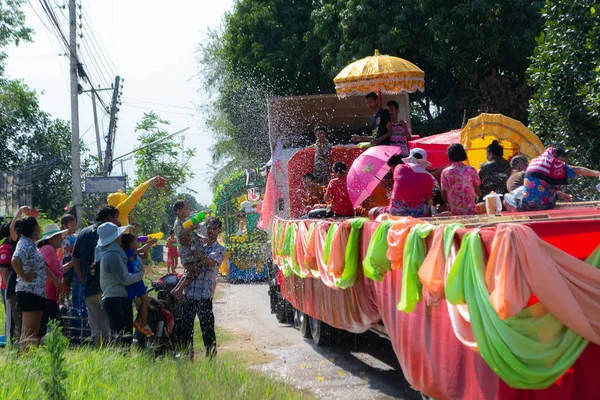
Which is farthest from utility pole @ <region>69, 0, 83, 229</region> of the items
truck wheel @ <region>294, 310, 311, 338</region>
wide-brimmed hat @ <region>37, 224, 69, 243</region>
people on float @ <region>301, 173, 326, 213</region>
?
wide-brimmed hat @ <region>37, 224, 69, 243</region>

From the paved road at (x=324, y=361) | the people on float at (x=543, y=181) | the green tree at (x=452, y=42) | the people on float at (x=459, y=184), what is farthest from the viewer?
the green tree at (x=452, y=42)

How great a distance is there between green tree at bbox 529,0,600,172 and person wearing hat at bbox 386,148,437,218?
492 centimetres

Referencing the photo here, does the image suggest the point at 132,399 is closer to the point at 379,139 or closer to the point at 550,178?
the point at 550,178

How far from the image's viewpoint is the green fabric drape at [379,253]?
661cm

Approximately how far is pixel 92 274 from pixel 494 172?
527cm

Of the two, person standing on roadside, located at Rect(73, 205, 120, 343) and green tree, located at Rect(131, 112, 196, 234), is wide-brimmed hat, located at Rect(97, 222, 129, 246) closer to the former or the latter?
person standing on roadside, located at Rect(73, 205, 120, 343)

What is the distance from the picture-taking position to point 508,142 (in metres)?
13.3

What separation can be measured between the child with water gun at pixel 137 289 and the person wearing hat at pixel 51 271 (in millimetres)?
858

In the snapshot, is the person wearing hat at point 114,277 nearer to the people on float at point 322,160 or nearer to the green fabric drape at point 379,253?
the green fabric drape at point 379,253

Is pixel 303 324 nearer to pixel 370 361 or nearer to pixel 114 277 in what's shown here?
pixel 370 361

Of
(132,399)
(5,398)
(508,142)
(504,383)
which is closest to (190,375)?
(132,399)

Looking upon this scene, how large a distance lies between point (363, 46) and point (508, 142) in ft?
34.3

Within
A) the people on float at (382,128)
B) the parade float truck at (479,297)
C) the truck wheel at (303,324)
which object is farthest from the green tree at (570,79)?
the parade float truck at (479,297)

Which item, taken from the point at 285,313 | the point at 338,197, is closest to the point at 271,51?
the point at 285,313
